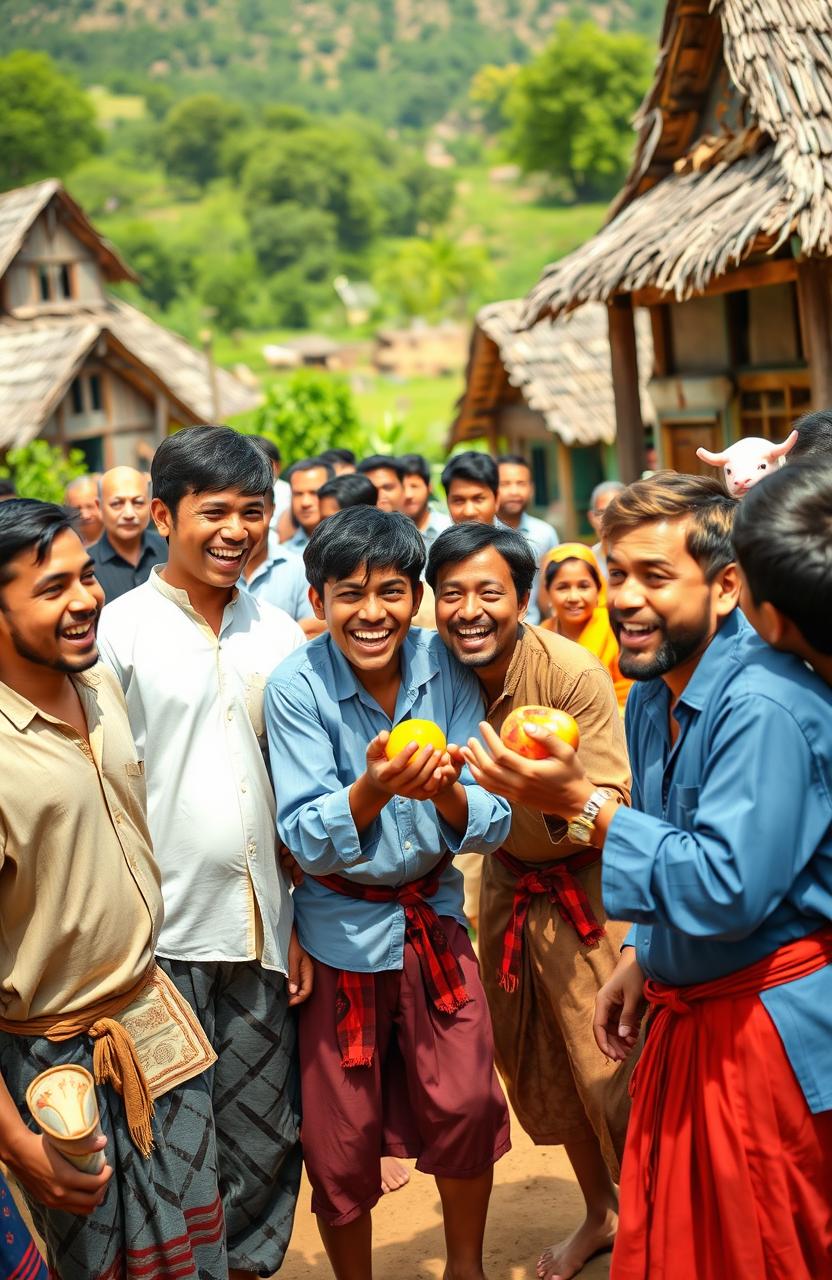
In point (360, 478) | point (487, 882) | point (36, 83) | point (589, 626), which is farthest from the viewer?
point (36, 83)

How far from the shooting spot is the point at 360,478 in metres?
6.77

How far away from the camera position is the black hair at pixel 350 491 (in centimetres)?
661

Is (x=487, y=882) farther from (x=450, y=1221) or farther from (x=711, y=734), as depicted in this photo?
A: (x=711, y=734)

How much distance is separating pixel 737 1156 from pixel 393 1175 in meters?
2.43

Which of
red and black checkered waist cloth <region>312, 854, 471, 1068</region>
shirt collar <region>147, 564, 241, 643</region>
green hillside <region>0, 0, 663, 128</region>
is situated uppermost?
green hillside <region>0, 0, 663, 128</region>

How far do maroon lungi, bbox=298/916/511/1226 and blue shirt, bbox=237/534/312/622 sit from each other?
2.95 meters

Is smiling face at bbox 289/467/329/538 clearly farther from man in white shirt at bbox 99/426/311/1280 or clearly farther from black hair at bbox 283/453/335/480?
man in white shirt at bbox 99/426/311/1280

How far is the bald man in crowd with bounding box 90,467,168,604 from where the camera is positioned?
6.73 metres

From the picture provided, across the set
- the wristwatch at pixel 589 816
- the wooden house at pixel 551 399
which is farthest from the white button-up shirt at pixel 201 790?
the wooden house at pixel 551 399

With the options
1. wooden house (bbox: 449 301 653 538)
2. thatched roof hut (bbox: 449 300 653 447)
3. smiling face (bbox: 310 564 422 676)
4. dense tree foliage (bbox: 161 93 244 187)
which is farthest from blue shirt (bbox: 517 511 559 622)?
dense tree foliage (bbox: 161 93 244 187)

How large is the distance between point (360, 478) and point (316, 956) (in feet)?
11.6

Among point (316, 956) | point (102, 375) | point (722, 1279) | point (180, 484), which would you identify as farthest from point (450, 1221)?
point (102, 375)

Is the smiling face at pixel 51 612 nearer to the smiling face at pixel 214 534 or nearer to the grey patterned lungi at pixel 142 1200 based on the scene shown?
the smiling face at pixel 214 534

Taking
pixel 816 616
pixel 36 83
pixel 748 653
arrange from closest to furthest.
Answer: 1. pixel 816 616
2. pixel 748 653
3. pixel 36 83
